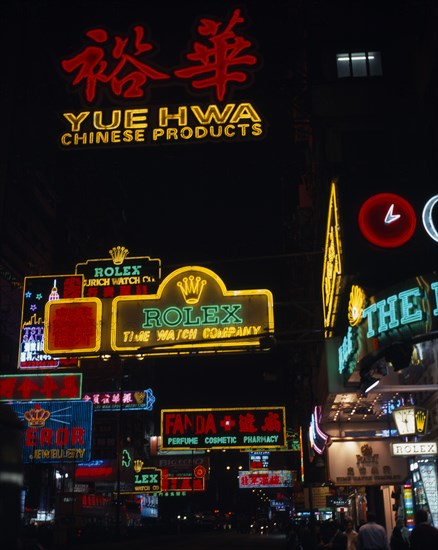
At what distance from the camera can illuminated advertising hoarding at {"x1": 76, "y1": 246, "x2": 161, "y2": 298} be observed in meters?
24.0

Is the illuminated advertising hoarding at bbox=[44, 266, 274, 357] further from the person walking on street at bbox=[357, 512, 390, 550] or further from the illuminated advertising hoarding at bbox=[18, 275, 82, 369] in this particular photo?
the illuminated advertising hoarding at bbox=[18, 275, 82, 369]

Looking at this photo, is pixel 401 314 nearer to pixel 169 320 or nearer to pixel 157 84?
pixel 169 320

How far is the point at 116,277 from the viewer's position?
79.7 ft

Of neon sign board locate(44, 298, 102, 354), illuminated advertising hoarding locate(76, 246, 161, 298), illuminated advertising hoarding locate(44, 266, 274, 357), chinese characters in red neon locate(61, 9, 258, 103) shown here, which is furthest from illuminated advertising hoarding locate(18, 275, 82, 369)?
chinese characters in red neon locate(61, 9, 258, 103)

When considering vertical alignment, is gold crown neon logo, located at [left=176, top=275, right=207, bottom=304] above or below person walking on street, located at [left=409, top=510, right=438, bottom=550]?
above

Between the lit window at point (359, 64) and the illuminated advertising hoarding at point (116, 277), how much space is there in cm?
967

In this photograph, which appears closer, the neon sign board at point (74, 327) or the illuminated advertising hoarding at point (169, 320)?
the illuminated advertising hoarding at point (169, 320)

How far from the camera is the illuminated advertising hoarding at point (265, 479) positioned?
5416 centimetres

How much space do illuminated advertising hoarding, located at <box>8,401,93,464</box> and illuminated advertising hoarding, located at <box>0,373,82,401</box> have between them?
527cm

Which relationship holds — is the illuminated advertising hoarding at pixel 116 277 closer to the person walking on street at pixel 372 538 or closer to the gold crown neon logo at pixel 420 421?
the gold crown neon logo at pixel 420 421

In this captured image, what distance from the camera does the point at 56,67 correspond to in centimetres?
1392

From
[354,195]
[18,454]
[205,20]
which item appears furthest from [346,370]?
[18,454]

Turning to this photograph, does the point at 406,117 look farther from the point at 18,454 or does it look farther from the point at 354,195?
the point at 18,454

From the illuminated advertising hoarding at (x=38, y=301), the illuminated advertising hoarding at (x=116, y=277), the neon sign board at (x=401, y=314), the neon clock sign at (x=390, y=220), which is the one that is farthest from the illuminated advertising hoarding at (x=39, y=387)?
the neon clock sign at (x=390, y=220)
